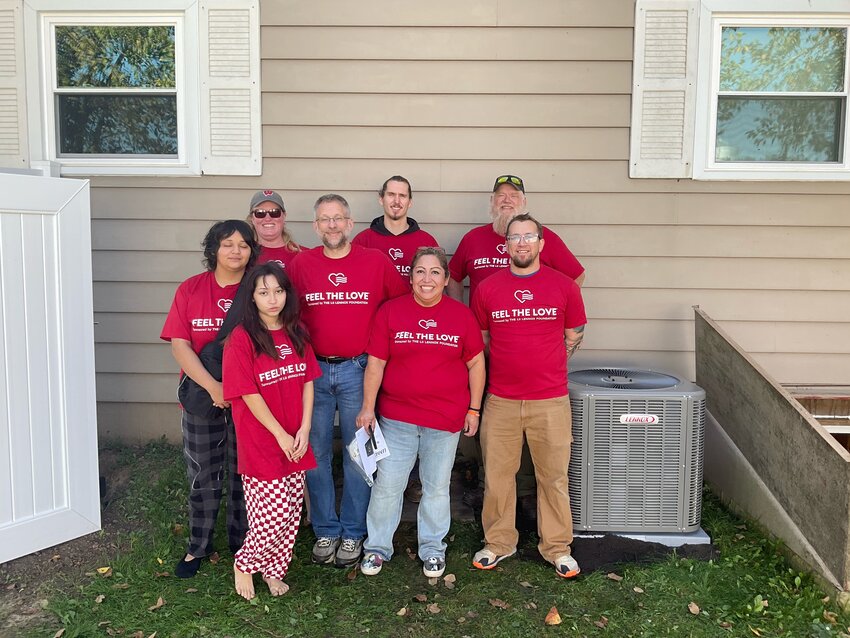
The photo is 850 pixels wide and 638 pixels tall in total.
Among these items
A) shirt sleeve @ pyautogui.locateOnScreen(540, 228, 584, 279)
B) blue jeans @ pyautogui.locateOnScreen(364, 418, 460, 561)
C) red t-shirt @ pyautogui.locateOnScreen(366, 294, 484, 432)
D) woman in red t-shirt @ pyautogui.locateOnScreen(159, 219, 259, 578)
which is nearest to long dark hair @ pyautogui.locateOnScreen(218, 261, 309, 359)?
woman in red t-shirt @ pyautogui.locateOnScreen(159, 219, 259, 578)

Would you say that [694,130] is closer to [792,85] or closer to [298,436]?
[792,85]

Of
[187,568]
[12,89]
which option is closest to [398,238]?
[187,568]

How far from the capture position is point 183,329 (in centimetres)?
303

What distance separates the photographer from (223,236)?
Result: 3.00 meters

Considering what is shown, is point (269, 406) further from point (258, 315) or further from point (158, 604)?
point (158, 604)

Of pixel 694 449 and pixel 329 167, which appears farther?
pixel 329 167

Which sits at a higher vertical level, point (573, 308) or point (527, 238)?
point (527, 238)

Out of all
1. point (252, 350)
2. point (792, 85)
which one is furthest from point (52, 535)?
point (792, 85)

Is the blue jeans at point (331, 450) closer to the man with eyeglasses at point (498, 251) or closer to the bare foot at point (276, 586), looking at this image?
the bare foot at point (276, 586)

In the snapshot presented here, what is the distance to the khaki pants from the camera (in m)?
3.27

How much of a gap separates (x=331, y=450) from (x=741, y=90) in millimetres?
3511

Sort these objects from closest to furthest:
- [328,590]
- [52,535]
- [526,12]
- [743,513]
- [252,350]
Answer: [252,350]
[328,590]
[52,535]
[743,513]
[526,12]

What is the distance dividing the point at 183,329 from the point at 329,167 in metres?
1.78

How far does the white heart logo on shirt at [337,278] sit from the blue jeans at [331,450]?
0.39m
